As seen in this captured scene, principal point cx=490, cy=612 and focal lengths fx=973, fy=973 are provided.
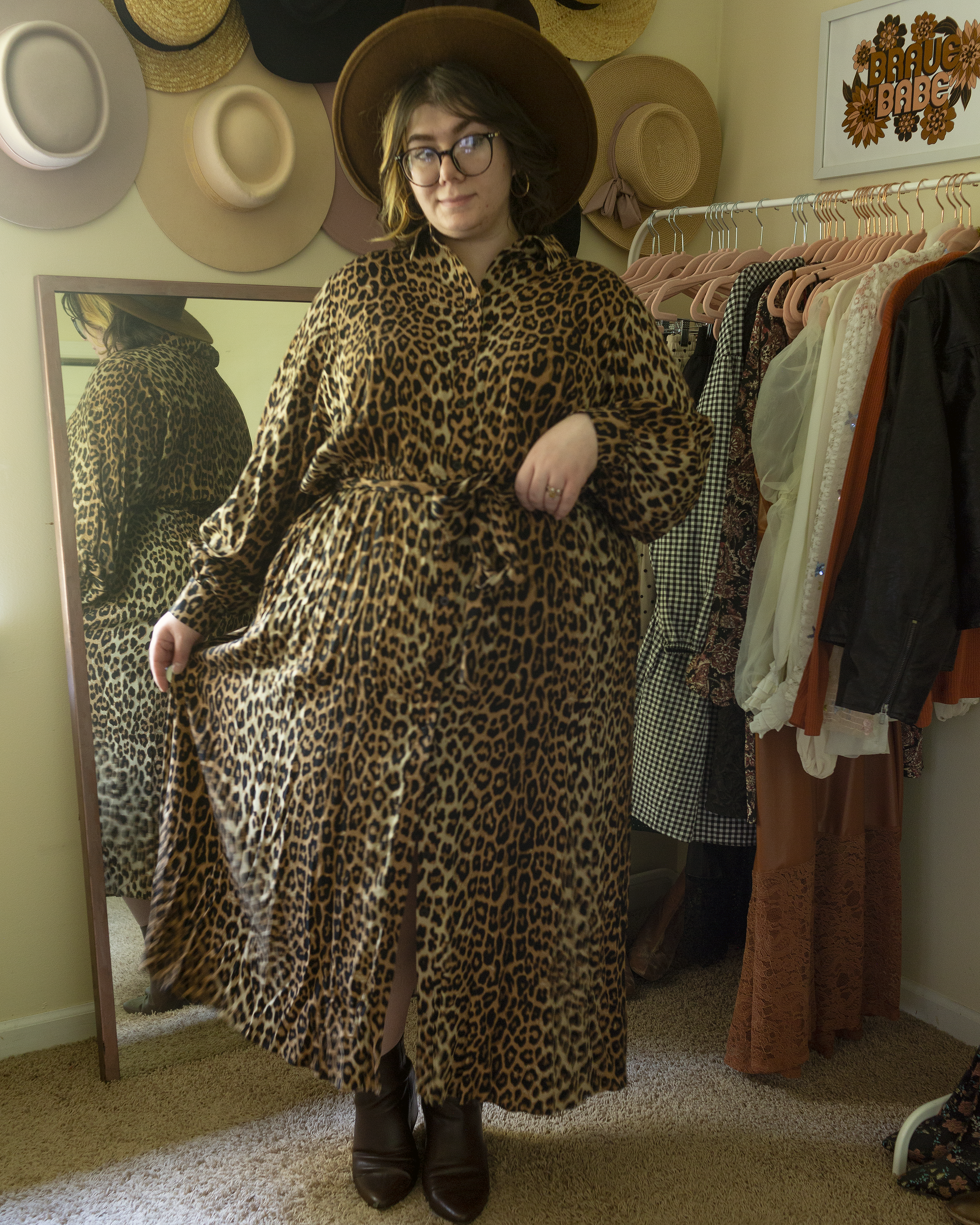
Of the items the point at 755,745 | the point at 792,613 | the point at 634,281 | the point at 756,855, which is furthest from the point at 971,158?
the point at 756,855

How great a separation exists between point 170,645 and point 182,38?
114 centimetres

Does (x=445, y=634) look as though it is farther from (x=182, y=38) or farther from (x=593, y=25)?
(x=593, y=25)

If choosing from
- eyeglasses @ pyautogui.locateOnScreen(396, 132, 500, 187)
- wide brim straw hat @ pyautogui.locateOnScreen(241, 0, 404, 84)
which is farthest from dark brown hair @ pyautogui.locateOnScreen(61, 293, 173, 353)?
eyeglasses @ pyautogui.locateOnScreen(396, 132, 500, 187)

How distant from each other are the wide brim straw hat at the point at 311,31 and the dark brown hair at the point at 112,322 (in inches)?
22.0

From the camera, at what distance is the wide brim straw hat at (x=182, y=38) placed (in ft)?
5.74

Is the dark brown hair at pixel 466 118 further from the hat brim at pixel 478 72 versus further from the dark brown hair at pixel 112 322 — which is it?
the dark brown hair at pixel 112 322

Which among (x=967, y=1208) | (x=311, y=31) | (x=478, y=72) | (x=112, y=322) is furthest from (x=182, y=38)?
(x=967, y=1208)

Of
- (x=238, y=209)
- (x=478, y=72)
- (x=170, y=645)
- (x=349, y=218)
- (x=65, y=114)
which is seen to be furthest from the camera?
(x=349, y=218)

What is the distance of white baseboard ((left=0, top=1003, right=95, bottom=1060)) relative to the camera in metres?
1.95

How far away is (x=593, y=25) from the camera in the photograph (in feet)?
7.47

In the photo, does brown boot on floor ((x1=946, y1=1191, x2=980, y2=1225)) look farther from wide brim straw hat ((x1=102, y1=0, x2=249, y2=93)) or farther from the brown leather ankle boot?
wide brim straw hat ((x1=102, y1=0, x2=249, y2=93))

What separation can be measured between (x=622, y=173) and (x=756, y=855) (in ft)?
A: 5.28

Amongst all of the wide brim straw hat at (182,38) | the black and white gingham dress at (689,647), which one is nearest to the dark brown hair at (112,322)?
the wide brim straw hat at (182,38)

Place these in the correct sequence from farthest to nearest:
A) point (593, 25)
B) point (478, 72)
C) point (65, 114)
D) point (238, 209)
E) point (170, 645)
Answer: point (593, 25), point (238, 209), point (65, 114), point (170, 645), point (478, 72)
